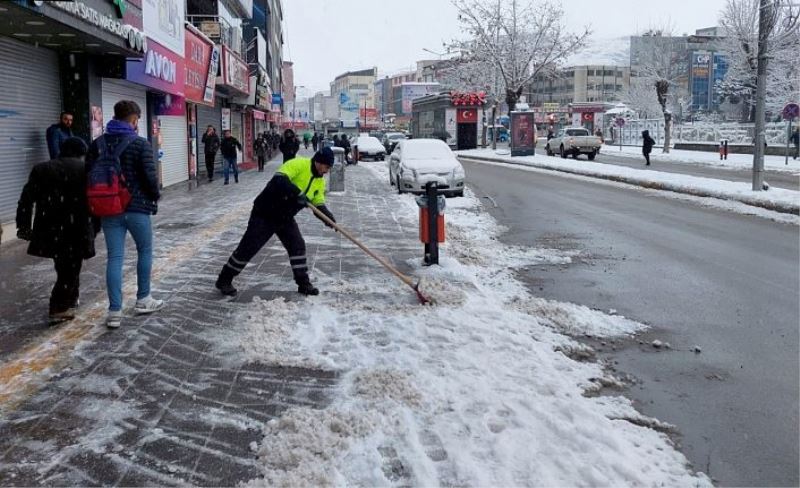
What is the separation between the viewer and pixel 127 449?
3793 mm

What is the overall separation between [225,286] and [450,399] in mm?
3434

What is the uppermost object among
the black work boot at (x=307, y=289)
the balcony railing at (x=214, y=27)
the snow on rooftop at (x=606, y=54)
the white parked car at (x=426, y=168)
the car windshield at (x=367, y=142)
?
the snow on rooftop at (x=606, y=54)

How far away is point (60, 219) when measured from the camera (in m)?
5.98

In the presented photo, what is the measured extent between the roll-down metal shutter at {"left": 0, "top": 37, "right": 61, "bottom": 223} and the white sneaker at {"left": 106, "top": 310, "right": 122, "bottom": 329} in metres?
6.70

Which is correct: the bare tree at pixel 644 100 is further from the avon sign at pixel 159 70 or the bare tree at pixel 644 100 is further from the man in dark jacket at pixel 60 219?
the man in dark jacket at pixel 60 219

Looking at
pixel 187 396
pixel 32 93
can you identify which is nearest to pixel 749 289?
pixel 187 396

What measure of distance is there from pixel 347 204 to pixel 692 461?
509 inches

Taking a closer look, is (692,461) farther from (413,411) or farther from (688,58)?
(688,58)

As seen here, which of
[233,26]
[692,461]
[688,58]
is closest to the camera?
[692,461]

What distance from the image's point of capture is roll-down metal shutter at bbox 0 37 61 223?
37.3 feet

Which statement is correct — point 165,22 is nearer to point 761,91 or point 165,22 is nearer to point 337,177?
point 337,177

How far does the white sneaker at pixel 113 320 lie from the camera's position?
5.93m

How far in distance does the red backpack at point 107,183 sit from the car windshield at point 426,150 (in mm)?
14045

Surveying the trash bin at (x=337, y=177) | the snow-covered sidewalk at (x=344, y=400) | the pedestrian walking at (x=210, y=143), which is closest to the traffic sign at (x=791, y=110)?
the trash bin at (x=337, y=177)
